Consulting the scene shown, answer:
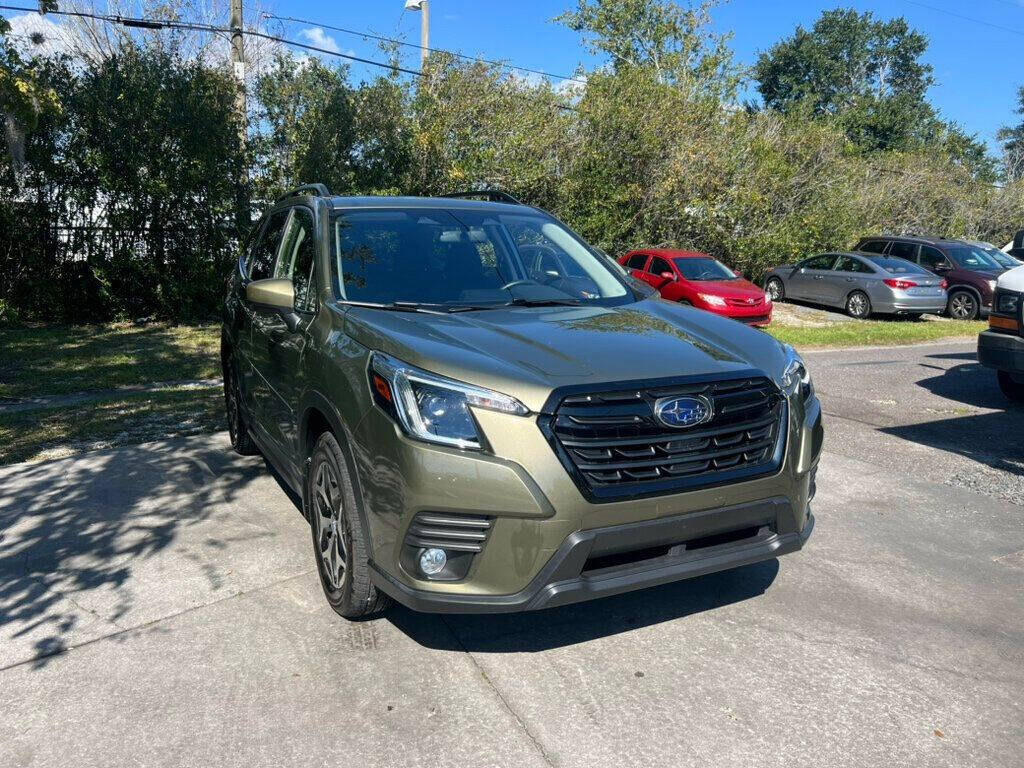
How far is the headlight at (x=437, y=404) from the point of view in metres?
3.04

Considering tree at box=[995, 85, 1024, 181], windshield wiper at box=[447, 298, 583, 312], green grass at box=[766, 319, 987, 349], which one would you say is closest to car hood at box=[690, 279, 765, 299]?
green grass at box=[766, 319, 987, 349]

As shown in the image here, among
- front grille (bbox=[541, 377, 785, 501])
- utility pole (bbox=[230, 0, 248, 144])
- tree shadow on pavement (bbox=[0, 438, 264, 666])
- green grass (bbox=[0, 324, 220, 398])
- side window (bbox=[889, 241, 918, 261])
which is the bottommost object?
green grass (bbox=[0, 324, 220, 398])

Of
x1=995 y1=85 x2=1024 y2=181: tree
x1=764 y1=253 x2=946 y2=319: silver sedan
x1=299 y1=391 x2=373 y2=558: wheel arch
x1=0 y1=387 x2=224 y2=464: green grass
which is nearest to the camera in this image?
x1=299 y1=391 x2=373 y2=558: wheel arch

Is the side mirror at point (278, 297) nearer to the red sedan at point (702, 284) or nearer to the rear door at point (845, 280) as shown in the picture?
the red sedan at point (702, 284)

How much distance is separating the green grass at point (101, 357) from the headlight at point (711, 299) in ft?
27.9

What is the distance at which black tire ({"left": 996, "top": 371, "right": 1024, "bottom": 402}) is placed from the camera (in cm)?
918

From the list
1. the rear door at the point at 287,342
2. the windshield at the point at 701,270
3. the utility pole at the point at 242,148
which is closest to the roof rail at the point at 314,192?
the rear door at the point at 287,342

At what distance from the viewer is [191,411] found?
25.2 ft

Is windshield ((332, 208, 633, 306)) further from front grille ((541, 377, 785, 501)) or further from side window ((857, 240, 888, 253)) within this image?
side window ((857, 240, 888, 253))

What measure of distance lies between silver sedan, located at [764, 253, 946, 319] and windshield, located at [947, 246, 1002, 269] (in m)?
1.35

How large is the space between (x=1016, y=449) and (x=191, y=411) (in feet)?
22.9

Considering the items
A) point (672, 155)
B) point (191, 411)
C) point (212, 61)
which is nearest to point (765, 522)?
point (191, 411)

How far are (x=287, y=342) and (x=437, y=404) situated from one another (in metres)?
1.53

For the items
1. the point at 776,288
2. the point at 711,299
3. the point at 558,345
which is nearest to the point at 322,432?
the point at 558,345
